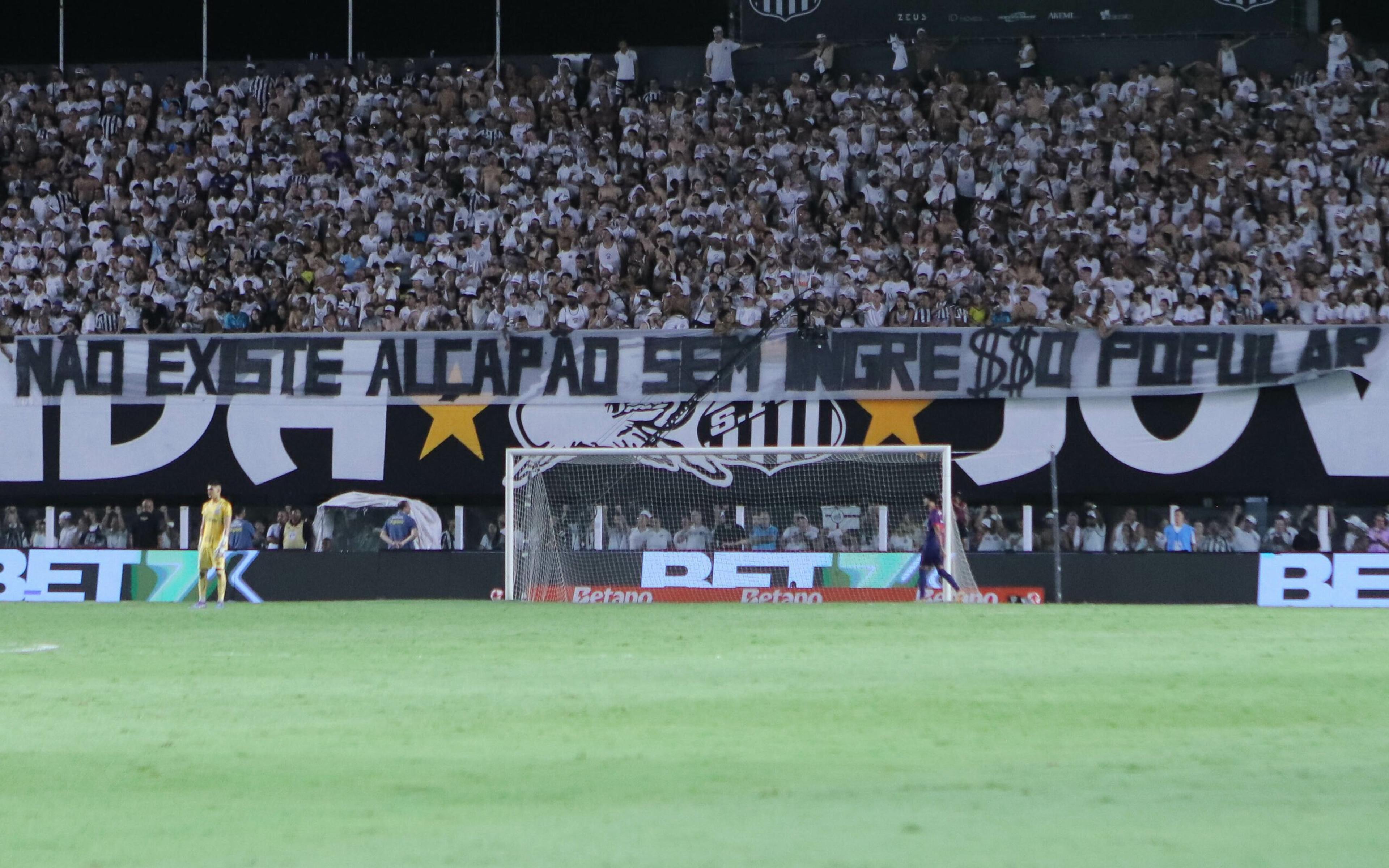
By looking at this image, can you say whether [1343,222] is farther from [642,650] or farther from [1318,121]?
[642,650]

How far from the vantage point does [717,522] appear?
2573 centimetres

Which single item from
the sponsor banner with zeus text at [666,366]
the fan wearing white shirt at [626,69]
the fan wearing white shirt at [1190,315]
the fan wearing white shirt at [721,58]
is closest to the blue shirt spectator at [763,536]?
the sponsor banner with zeus text at [666,366]

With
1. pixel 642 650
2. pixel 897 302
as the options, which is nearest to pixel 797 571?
pixel 897 302

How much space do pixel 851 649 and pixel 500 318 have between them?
13.1 meters

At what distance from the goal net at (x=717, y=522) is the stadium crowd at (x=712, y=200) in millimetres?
2156

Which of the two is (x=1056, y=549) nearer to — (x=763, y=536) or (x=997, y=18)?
(x=763, y=536)

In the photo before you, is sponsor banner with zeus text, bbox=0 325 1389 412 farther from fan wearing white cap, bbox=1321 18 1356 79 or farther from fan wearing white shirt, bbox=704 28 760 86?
fan wearing white shirt, bbox=704 28 760 86

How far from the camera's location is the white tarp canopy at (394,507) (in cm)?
2620

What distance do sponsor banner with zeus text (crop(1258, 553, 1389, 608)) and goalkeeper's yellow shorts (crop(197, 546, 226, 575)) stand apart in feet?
47.1

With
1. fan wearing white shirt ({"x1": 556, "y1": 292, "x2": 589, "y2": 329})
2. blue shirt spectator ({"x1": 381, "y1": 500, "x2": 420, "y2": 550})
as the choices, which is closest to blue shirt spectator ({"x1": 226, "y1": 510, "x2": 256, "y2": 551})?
blue shirt spectator ({"x1": 381, "y1": 500, "x2": 420, "y2": 550})

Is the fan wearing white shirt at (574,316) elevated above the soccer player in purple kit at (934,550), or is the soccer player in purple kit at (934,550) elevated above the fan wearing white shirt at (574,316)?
the fan wearing white shirt at (574,316)

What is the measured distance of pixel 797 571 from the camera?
82.5 feet

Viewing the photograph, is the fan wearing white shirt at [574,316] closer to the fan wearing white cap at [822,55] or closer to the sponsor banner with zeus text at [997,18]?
the fan wearing white cap at [822,55]

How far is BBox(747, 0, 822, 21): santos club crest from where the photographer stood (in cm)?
3072
